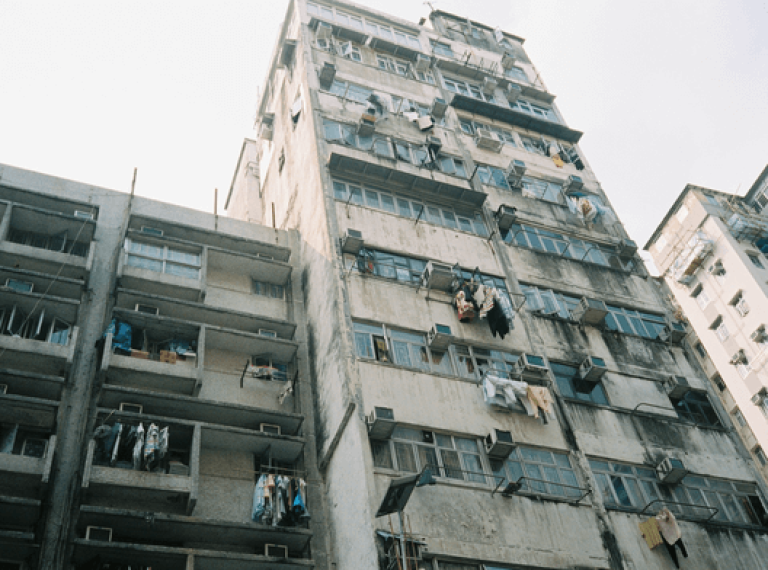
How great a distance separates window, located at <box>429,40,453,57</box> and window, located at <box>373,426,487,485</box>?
23318 mm

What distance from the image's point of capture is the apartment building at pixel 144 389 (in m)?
16.5

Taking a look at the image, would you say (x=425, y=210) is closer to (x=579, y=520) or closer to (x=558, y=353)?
(x=558, y=353)

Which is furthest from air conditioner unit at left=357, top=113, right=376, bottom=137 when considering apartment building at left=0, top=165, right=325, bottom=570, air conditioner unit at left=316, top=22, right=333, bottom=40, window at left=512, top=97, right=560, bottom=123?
window at left=512, top=97, right=560, bottom=123

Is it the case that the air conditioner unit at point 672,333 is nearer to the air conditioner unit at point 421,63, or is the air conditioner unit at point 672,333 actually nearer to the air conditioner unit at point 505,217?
the air conditioner unit at point 505,217

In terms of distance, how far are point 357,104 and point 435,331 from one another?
12.6m

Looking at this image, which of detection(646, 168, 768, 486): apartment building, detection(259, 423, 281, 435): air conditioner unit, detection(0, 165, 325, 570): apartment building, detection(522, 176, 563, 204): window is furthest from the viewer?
detection(646, 168, 768, 486): apartment building

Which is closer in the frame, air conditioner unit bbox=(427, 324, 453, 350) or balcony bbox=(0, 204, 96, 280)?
air conditioner unit bbox=(427, 324, 453, 350)

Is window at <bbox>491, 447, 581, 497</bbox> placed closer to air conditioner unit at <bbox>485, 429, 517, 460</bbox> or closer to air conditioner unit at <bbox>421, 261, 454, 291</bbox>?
air conditioner unit at <bbox>485, 429, 517, 460</bbox>

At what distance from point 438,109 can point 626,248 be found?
33.1 feet

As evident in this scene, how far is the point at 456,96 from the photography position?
32.7 meters

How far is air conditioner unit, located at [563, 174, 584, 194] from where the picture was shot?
31.0m

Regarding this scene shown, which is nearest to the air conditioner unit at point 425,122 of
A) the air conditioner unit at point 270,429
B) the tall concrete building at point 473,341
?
the tall concrete building at point 473,341

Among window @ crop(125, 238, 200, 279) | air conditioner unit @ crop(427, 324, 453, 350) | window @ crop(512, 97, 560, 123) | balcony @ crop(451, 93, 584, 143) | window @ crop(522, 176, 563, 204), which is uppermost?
window @ crop(512, 97, 560, 123)

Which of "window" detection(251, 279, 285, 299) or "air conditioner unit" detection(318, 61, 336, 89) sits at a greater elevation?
"air conditioner unit" detection(318, 61, 336, 89)
